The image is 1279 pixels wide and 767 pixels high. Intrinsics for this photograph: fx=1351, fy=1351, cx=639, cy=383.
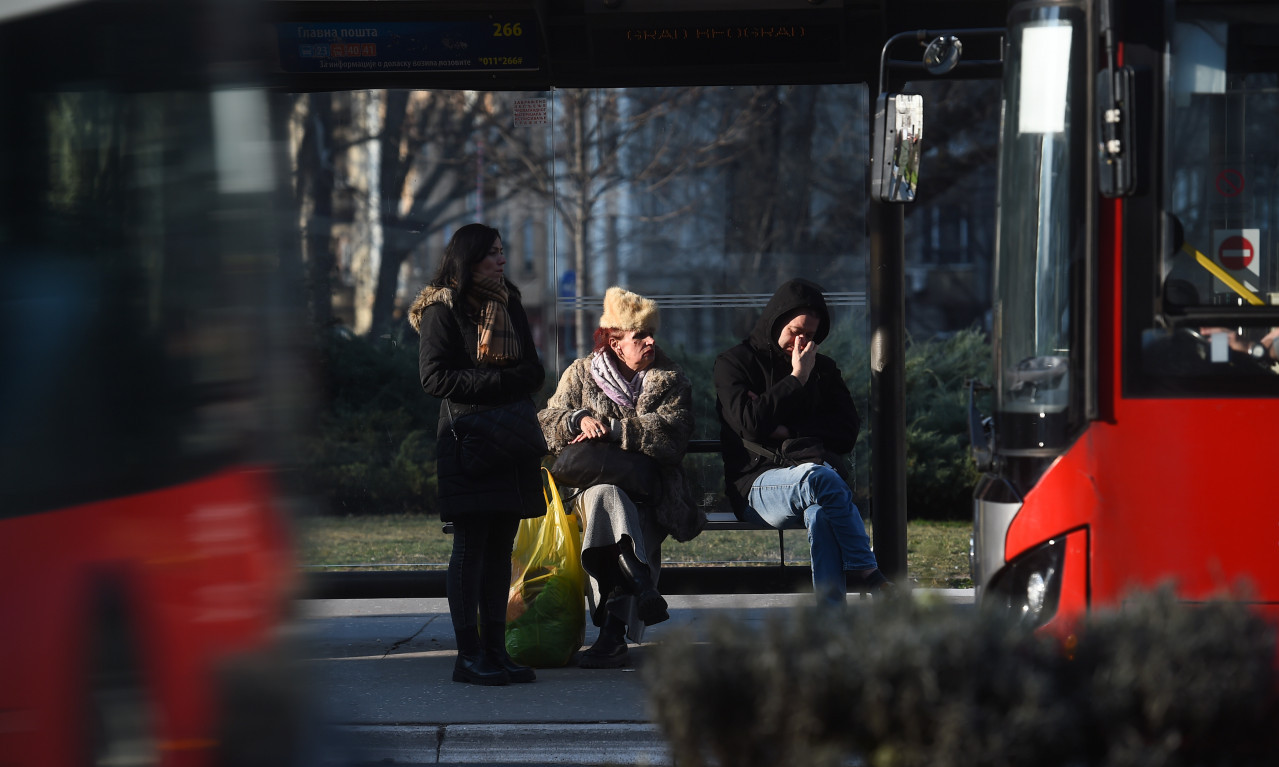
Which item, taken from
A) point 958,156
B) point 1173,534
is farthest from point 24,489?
point 958,156

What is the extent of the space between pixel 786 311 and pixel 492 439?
151cm

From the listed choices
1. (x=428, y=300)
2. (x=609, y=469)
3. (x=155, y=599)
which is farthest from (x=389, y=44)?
(x=155, y=599)

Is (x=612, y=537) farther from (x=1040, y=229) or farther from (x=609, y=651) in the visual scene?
(x=1040, y=229)

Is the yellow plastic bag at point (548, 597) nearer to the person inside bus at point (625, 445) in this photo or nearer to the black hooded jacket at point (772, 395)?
the person inside bus at point (625, 445)

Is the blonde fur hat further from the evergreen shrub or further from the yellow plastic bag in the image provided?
the evergreen shrub

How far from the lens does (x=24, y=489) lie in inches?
99.8

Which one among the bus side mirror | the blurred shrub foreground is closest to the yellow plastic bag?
the bus side mirror

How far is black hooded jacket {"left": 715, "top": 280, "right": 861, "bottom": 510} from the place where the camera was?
5.89 meters

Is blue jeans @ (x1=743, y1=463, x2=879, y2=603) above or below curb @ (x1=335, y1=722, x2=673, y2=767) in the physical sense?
above

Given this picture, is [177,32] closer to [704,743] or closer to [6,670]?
[6,670]

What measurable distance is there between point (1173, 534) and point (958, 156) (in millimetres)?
13198

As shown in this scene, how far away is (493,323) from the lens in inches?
212

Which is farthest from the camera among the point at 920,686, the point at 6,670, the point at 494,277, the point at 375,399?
the point at 375,399

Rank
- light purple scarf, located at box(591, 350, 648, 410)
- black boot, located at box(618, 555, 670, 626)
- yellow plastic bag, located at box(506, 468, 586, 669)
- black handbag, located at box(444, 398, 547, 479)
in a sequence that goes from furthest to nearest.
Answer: light purple scarf, located at box(591, 350, 648, 410) < yellow plastic bag, located at box(506, 468, 586, 669) < black boot, located at box(618, 555, 670, 626) < black handbag, located at box(444, 398, 547, 479)
